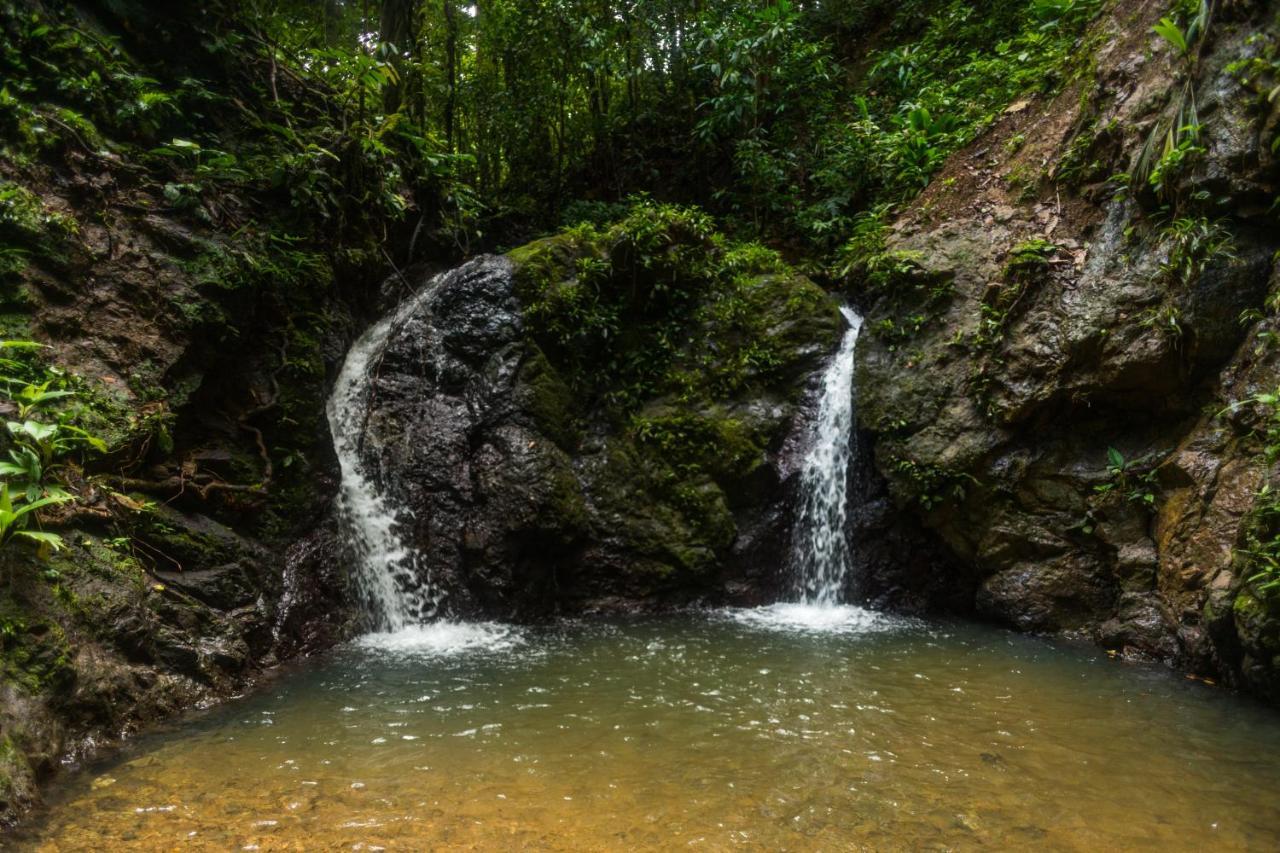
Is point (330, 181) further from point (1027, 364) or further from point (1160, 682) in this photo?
point (1160, 682)

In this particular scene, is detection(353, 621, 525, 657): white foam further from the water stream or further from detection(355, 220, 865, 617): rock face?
detection(355, 220, 865, 617): rock face

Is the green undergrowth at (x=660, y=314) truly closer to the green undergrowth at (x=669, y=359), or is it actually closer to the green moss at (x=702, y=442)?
the green undergrowth at (x=669, y=359)

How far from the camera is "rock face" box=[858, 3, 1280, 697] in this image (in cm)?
539

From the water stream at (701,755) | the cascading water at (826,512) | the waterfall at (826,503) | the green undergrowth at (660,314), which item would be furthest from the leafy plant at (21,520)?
the waterfall at (826,503)

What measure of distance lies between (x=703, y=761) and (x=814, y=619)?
Result: 3515 millimetres

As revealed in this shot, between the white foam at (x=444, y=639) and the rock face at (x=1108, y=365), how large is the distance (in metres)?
4.16

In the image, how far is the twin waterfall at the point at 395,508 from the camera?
22.5 feet

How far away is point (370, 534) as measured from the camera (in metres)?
7.00

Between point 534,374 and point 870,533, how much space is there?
3.99 m

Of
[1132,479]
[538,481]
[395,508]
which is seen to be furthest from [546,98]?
[1132,479]

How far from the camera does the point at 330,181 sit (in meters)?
7.36

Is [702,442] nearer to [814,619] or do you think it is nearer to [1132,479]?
[814,619]

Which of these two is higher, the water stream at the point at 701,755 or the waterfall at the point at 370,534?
the waterfall at the point at 370,534

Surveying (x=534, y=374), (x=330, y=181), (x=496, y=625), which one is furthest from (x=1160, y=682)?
(x=330, y=181)
